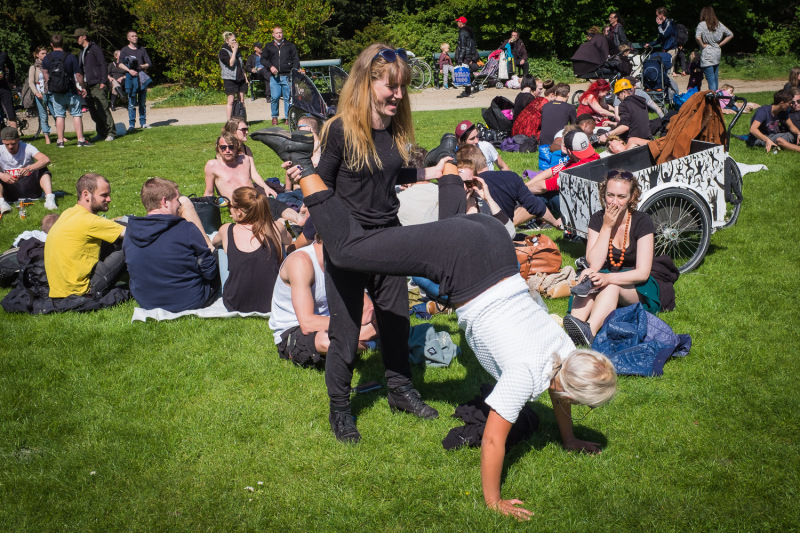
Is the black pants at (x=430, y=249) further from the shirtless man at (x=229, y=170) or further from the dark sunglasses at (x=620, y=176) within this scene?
the shirtless man at (x=229, y=170)

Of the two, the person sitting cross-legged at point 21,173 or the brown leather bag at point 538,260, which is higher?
the person sitting cross-legged at point 21,173

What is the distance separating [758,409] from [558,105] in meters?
7.68

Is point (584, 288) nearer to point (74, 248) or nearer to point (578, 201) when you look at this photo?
point (578, 201)

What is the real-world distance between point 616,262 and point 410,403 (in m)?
2.20

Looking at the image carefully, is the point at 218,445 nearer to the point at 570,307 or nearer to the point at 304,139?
the point at 304,139

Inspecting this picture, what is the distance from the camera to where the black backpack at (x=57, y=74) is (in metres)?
13.3

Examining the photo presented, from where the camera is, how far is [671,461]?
12.2ft

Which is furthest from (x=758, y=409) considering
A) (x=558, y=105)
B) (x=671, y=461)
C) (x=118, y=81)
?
(x=118, y=81)

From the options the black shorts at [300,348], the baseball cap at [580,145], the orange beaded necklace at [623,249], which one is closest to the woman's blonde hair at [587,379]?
the black shorts at [300,348]

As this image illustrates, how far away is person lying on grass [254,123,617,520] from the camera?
113 inches

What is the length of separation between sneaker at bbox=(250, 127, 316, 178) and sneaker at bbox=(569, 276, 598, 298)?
2.61 metres

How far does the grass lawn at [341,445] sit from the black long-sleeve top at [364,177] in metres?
1.46

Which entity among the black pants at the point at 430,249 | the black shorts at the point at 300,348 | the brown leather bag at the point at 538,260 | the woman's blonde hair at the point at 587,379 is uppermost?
the black pants at the point at 430,249

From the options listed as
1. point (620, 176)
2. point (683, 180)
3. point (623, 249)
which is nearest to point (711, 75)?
point (683, 180)
